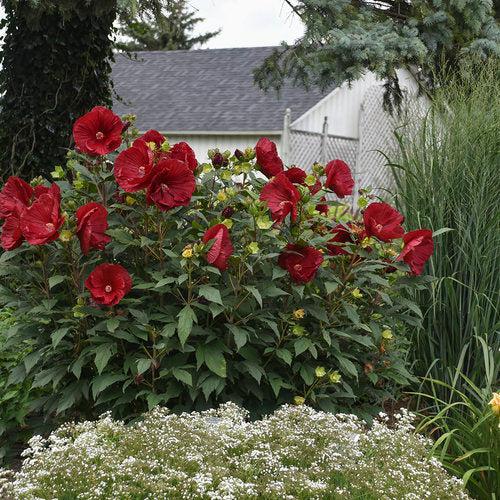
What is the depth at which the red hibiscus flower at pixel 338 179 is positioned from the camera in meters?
3.66

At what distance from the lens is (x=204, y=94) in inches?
687

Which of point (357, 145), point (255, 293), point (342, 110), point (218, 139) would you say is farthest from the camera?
point (342, 110)

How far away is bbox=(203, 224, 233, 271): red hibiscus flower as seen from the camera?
3.10m

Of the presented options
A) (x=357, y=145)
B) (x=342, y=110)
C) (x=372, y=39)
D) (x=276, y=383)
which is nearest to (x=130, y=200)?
(x=276, y=383)

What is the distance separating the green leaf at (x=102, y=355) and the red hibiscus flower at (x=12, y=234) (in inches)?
20.1

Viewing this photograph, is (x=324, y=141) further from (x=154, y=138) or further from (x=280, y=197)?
(x=280, y=197)

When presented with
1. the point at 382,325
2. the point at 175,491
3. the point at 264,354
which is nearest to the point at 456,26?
the point at 382,325

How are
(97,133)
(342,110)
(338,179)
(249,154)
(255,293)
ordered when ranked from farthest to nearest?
(342,110)
(338,179)
(249,154)
(97,133)
(255,293)

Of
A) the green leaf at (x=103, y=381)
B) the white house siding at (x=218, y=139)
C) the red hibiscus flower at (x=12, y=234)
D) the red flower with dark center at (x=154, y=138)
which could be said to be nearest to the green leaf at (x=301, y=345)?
the green leaf at (x=103, y=381)

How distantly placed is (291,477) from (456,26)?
5.83 m

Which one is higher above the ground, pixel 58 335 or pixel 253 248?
pixel 253 248

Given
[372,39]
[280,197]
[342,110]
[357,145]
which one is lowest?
[357,145]

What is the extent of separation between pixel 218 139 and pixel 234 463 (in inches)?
533

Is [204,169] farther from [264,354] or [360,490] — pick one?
[360,490]
